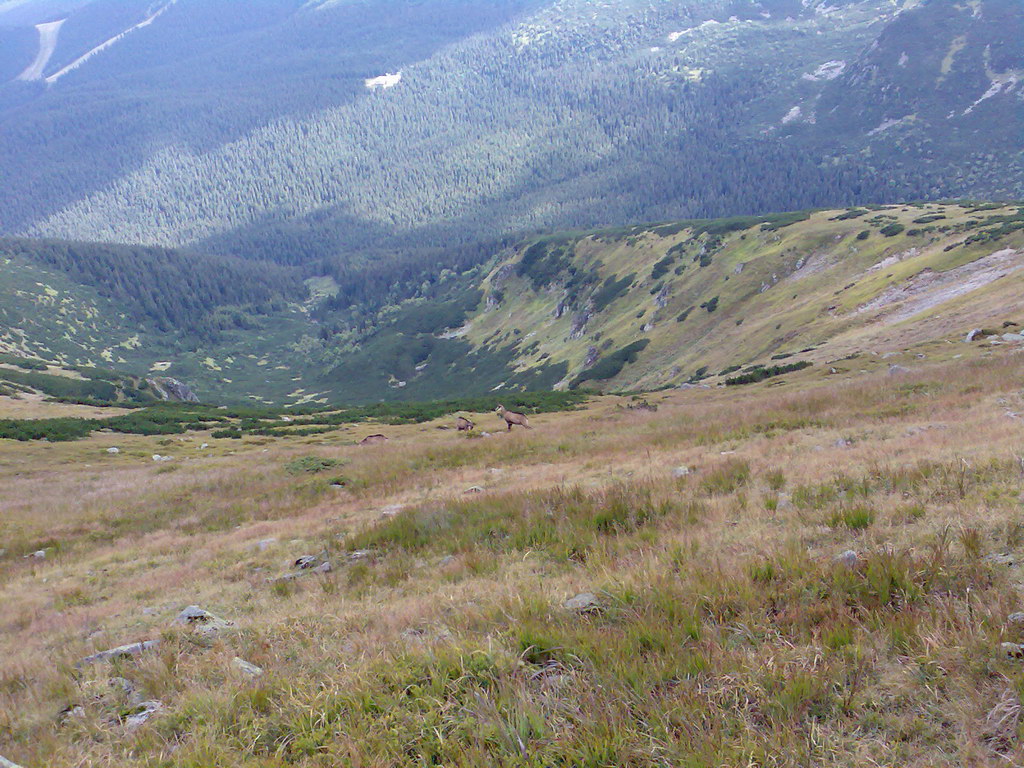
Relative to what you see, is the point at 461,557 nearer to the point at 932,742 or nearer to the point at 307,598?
the point at 307,598

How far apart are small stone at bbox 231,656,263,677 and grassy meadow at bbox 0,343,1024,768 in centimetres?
7

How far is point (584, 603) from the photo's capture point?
520 cm

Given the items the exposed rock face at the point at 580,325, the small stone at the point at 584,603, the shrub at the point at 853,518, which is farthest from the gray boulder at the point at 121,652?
the exposed rock face at the point at 580,325

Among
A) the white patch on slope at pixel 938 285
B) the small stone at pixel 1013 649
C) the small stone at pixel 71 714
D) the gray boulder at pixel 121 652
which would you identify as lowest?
the white patch on slope at pixel 938 285

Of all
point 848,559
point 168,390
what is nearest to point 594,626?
point 848,559

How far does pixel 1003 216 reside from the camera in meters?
53.9

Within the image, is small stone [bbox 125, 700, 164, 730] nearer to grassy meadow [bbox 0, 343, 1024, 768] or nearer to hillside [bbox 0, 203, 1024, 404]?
grassy meadow [bbox 0, 343, 1024, 768]

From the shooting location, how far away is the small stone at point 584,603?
5.06 m

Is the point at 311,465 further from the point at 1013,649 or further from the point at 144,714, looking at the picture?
the point at 1013,649

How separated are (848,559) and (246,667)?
551cm

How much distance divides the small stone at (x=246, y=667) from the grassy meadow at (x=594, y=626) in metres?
0.07

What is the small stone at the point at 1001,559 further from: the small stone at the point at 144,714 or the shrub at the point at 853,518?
the small stone at the point at 144,714

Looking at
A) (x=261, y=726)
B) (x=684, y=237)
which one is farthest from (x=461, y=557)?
(x=684, y=237)

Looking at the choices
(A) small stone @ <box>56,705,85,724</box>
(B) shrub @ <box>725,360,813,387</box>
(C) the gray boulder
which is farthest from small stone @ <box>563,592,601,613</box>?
(B) shrub @ <box>725,360,813,387</box>
